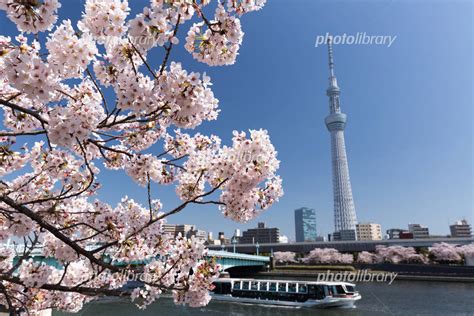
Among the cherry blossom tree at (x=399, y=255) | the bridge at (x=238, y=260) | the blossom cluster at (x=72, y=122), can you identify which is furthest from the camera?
the cherry blossom tree at (x=399, y=255)

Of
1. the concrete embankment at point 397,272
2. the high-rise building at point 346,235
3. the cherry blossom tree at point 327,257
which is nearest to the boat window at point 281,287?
the concrete embankment at point 397,272

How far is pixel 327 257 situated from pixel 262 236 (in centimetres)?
9055

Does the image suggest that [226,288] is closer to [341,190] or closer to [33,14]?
[33,14]

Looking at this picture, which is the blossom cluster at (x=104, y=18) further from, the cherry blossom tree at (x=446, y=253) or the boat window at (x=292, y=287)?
the cherry blossom tree at (x=446, y=253)

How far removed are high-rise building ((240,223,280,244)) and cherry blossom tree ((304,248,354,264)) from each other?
81227mm

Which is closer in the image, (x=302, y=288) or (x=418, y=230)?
(x=302, y=288)

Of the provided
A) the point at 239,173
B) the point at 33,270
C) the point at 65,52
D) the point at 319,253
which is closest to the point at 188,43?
the point at 65,52

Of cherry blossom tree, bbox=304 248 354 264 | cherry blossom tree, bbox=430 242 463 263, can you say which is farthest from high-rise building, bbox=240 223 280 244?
cherry blossom tree, bbox=430 242 463 263

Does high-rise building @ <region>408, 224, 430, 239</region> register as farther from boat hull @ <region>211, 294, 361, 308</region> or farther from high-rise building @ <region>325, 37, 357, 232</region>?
boat hull @ <region>211, 294, 361, 308</region>

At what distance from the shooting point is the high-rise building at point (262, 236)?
168 metres

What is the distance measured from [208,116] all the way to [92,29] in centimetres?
172

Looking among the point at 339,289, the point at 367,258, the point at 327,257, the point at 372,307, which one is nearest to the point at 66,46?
the point at 372,307

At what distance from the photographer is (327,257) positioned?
81.6 m

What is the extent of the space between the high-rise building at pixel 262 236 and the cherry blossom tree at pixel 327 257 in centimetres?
8123
